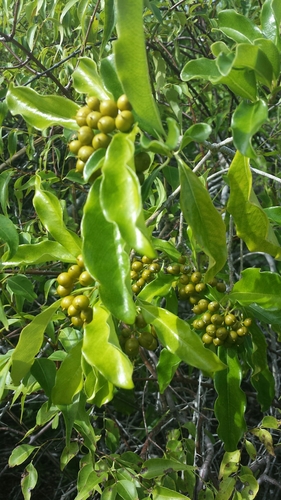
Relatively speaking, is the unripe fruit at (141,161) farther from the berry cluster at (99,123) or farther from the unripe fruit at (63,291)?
the unripe fruit at (63,291)

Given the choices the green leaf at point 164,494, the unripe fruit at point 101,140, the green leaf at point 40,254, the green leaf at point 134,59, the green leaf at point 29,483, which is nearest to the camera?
the green leaf at point 134,59

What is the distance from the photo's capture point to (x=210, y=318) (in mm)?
1349

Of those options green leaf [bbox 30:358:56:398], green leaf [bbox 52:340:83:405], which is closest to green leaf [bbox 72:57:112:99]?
green leaf [bbox 52:340:83:405]

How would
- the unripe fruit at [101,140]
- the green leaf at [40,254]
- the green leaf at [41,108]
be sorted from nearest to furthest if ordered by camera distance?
the unripe fruit at [101,140]
the green leaf at [41,108]
the green leaf at [40,254]

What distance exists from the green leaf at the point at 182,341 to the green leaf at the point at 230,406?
0.50m

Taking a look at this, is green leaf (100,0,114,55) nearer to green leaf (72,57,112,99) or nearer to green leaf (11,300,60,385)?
green leaf (72,57,112,99)

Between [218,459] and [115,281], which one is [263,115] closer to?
[115,281]

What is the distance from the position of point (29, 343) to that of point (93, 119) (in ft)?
1.68

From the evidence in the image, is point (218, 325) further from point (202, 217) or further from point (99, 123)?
point (99, 123)

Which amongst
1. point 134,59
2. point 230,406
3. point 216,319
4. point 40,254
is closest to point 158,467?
point 230,406

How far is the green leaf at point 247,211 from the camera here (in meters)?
0.98

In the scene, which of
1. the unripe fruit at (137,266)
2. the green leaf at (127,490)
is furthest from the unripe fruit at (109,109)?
the green leaf at (127,490)

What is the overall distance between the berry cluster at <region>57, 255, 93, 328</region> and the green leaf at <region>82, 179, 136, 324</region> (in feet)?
0.94

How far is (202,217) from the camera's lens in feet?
3.10
